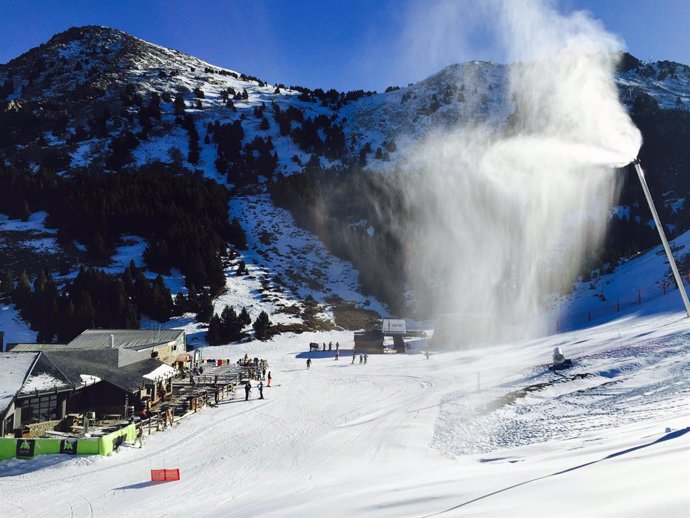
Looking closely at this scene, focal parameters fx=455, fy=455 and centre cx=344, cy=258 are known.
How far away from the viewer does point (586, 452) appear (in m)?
8.46

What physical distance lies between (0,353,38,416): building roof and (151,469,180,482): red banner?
9.33 m

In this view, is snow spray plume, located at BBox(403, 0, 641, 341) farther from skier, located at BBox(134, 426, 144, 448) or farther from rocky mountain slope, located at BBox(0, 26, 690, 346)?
skier, located at BBox(134, 426, 144, 448)

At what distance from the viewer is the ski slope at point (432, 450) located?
558 centimetres

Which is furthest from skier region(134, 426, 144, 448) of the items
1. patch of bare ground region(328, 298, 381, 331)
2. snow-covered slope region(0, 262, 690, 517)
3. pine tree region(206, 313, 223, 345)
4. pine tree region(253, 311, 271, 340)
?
patch of bare ground region(328, 298, 381, 331)

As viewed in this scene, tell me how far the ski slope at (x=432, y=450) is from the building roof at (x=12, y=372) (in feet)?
13.9

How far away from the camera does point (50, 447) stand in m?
17.3

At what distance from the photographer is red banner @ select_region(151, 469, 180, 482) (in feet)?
47.8

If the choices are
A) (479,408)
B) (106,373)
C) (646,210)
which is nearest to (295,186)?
(646,210)

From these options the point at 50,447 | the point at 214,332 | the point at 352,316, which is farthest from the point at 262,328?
the point at 50,447

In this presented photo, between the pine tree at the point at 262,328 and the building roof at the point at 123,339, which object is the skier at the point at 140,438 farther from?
the pine tree at the point at 262,328

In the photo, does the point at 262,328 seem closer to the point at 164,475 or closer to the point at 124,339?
the point at 124,339

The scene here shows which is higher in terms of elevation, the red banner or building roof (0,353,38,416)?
building roof (0,353,38,416)

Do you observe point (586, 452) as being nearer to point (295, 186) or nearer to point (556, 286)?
point (556, 286)

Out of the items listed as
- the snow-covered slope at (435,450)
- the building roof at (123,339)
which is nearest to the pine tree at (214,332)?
the building roof at (123,339)
